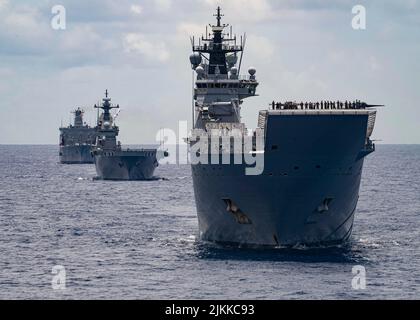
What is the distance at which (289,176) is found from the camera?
49875 millimetres

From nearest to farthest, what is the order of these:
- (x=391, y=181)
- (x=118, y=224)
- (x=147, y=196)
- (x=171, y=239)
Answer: (x=171, y=239)
(x=118, y=224)
(x=147, y=196)
(x=391, y=181)

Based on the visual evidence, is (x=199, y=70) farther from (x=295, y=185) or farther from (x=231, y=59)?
(x=295, y=185)

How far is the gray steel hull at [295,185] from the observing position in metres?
48.9

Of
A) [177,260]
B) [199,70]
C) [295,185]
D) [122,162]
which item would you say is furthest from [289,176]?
[122,162]

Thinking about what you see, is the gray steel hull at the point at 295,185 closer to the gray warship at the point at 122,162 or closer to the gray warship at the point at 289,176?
the gray warship at the point at 289,176

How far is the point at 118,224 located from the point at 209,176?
19.2 m

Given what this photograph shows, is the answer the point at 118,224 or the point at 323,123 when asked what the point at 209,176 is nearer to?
the point at 323,123

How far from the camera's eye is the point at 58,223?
72.8 m

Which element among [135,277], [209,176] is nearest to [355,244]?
[209,176]

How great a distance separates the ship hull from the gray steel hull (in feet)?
272

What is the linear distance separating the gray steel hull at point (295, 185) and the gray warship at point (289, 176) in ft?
0.16

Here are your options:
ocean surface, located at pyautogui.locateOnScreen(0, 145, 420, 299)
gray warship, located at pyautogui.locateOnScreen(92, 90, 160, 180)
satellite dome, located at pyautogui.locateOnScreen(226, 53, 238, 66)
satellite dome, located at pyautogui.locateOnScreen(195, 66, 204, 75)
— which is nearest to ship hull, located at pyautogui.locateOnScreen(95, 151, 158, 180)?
gray warship, located at pyautogui.locateOnScreen(92, 90, 160, 180)

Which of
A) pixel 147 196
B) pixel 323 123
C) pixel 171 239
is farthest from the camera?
pixel 147 196

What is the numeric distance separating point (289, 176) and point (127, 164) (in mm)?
89242
